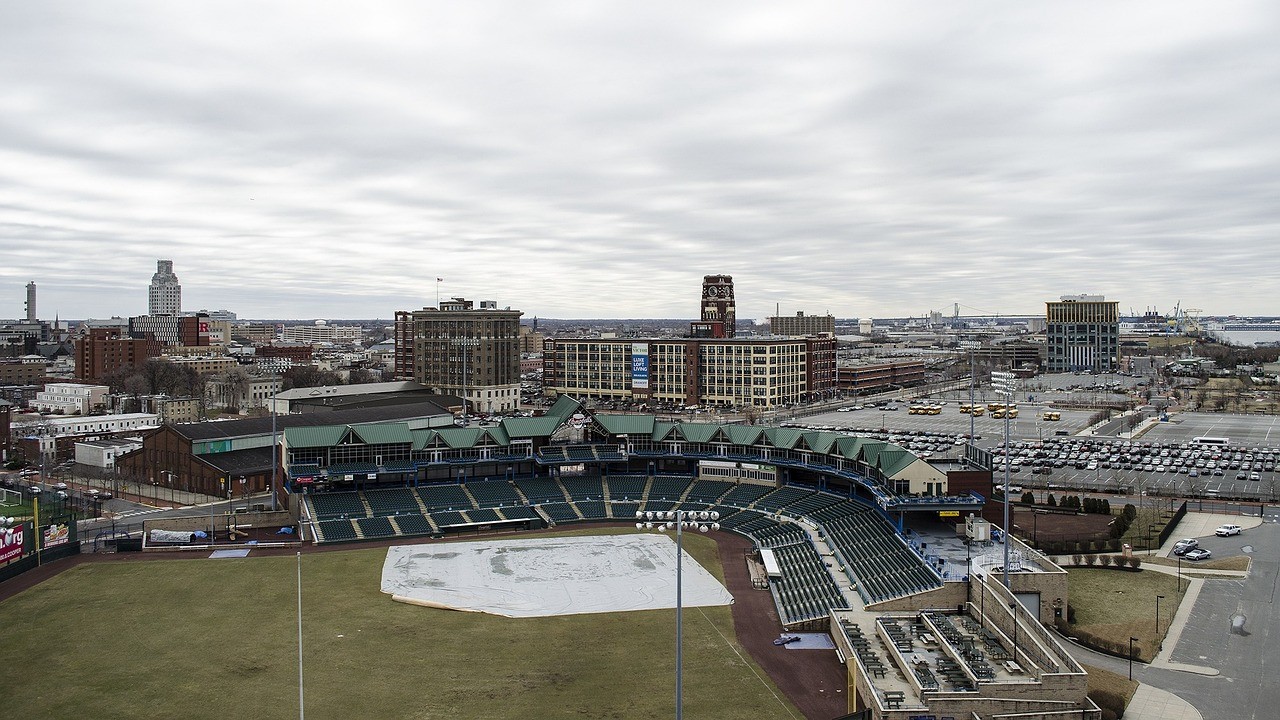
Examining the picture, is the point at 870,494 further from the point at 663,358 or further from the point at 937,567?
the point at 663,358

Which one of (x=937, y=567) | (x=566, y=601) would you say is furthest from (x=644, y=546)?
(x=937, y=567)

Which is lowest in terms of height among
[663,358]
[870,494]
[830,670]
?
[830,670]

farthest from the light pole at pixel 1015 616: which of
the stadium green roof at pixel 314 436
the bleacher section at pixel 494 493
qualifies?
the stadium green roof at pixel 314 436

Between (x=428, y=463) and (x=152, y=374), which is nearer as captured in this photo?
(x=428, y=463)

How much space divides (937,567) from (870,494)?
60.7ft

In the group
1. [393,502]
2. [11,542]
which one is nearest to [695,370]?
[393,502]

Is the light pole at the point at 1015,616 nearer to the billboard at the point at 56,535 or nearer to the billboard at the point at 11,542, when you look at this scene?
the billboard at the point at 11,542

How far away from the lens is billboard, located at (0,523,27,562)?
189ft

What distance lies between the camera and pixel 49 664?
42.2 metres

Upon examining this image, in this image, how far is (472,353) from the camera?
156 metres

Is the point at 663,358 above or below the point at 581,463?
above

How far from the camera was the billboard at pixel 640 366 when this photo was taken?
170 metres

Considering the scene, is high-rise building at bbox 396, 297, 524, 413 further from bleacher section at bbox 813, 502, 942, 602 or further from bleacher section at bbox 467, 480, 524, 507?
bleacher section at bbox 813, 502, 942, 602

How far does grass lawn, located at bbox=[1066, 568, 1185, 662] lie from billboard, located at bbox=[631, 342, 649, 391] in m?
115
